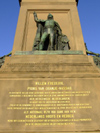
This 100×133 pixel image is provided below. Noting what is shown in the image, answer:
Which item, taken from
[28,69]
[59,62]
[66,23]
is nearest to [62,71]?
[59,62]

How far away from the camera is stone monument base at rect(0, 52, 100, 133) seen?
415 centimetres

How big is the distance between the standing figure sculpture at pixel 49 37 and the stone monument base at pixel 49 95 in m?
1.43

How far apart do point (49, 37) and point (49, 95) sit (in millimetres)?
3642

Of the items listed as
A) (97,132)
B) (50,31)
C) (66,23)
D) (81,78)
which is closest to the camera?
(97,132)

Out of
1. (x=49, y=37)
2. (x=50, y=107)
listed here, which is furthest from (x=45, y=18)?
(x=50, y=107)

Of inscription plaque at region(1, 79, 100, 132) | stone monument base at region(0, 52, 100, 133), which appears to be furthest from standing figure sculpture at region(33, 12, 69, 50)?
inscription plaque at region(1, 79, 100, 132)

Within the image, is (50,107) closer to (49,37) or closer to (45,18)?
(49,37)

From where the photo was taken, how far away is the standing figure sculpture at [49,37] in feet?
23.9

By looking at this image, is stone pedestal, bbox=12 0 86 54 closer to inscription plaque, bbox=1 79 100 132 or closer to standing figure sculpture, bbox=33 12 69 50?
standing figure sculpture, bbox=33 12 69 50

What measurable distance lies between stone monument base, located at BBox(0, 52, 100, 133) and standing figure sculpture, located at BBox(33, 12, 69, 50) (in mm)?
1434

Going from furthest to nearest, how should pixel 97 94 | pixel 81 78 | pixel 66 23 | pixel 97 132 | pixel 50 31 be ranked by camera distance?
pixel 66 23 < pixel 50 31 < pixel 81 78 < pixel 97 94 < pixel 97 132

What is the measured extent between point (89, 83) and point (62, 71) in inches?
41.5

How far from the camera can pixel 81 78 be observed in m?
5.19

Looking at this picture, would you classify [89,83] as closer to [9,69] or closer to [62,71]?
[62,71]
